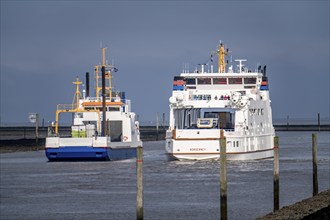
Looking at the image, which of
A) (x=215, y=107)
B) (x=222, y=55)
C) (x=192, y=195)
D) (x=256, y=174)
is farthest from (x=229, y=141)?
(x=192, y=195)

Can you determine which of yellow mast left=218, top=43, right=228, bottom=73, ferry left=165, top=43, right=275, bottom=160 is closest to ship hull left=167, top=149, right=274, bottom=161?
ferry left=165, top=43, right=275, bottom=160

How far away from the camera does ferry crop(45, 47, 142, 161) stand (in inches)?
2579

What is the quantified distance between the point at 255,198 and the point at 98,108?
3342 centimetres

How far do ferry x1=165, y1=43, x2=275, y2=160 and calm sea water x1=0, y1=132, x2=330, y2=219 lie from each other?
3.38 feet

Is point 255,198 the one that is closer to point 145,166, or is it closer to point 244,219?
point 244,219

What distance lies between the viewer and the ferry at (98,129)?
65.5m

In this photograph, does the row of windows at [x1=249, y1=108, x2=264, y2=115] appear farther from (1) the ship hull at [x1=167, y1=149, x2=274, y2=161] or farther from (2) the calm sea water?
(2) the calm sea water

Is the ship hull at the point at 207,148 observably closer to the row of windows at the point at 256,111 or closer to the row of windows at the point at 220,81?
the row of windows at the point at 256,111

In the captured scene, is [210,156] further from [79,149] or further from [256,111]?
[79,149]

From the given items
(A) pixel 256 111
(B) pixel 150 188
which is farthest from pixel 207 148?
(B) pixel 150 188

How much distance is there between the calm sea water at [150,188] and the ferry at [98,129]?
93 cm

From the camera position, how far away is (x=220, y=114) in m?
68.8

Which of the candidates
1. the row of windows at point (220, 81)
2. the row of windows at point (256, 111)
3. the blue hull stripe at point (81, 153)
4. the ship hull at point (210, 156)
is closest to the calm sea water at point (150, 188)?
the ship hull at point (210, 156)

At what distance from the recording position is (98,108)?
73000 millimetres
